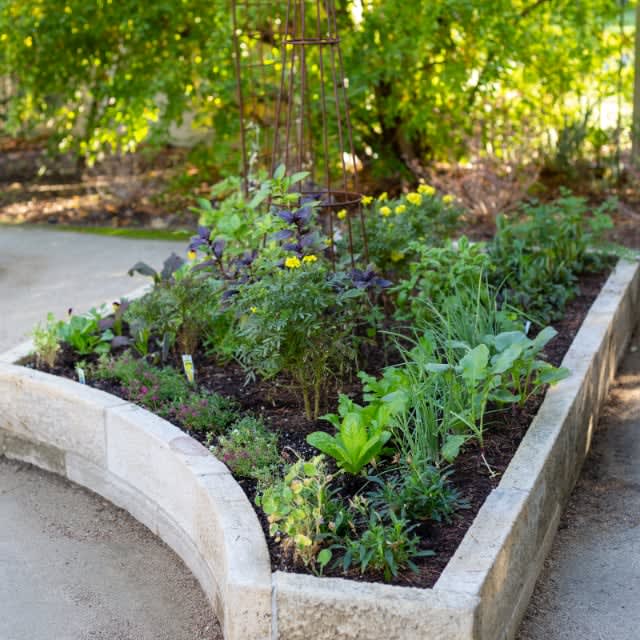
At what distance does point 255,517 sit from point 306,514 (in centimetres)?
26

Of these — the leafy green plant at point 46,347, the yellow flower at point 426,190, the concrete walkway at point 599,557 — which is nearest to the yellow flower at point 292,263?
the leafy green plant at point 46,347

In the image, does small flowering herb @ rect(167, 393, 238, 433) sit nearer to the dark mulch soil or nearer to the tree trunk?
the dark mulch soil

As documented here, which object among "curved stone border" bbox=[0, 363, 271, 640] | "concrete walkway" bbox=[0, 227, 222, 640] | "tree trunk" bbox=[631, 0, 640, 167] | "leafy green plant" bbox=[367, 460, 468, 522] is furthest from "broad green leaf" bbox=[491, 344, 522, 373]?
"tree trunk" bbox=[631, 0, 640, 167]

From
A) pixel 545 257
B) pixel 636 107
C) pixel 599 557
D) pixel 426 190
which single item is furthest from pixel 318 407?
pixel 636 107

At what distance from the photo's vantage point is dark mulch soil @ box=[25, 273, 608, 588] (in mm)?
3049

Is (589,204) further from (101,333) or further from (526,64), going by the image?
(101,333)

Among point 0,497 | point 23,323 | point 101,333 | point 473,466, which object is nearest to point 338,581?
point 473,466

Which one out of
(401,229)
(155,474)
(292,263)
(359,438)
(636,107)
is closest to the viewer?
(359,438)

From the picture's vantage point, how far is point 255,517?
3.20 metres

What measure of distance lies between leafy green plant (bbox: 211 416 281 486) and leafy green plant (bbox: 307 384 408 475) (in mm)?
182

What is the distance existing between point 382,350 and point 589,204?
4145 mm

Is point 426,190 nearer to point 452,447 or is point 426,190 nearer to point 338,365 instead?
point 338,365

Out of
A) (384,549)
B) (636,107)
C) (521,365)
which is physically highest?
(636,107)

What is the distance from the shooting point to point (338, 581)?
2779 millimetres
